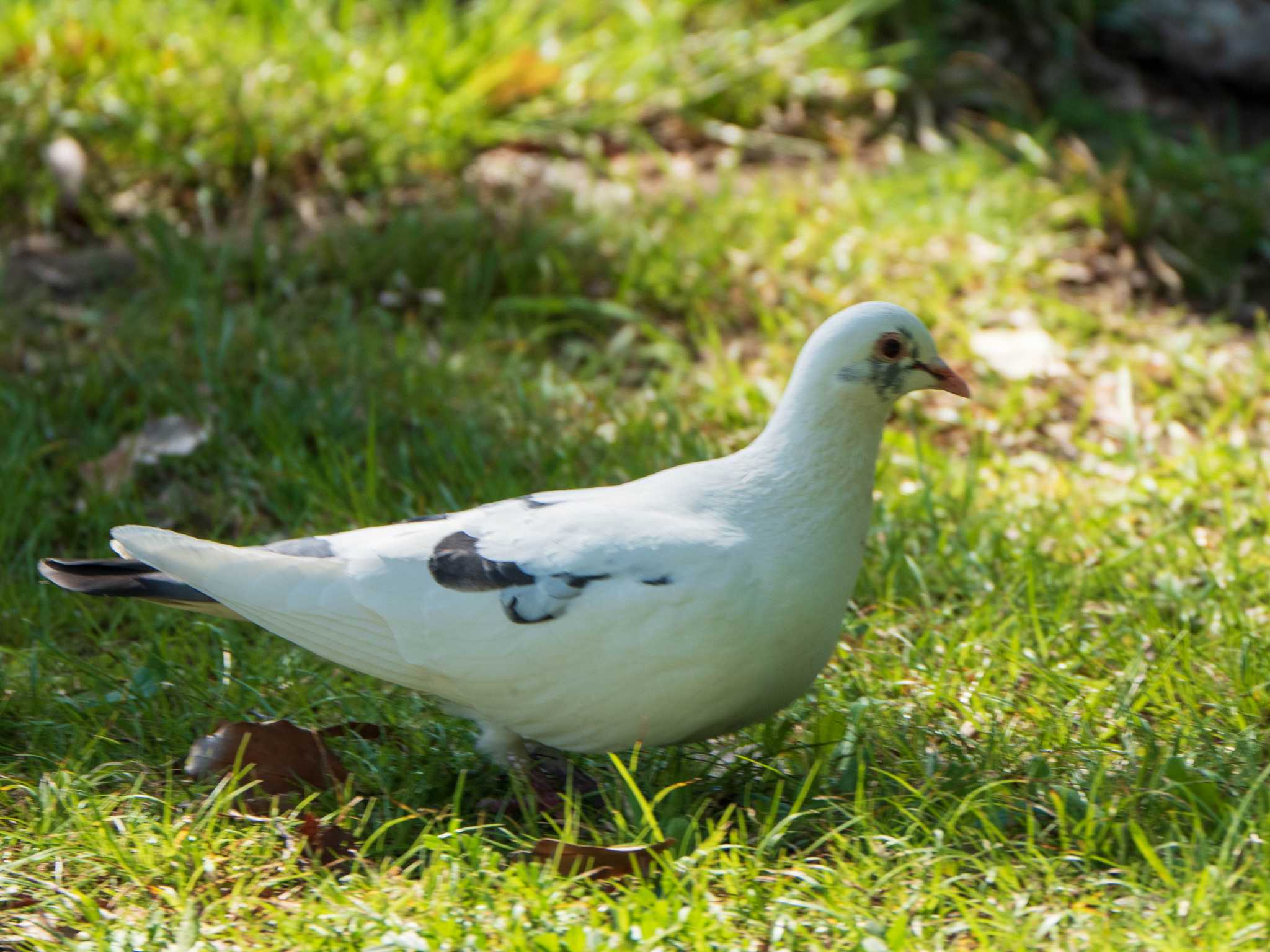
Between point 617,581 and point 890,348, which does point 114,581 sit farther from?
point 890,348

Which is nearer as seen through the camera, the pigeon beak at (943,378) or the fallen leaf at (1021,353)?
the pigeon beak at (943,378)

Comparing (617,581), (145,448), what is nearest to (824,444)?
(617,581)

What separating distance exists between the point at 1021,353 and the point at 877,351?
75.9 inches

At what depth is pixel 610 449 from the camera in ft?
11.5

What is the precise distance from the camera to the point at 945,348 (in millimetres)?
4102

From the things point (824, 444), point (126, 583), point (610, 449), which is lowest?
point (610, 449)

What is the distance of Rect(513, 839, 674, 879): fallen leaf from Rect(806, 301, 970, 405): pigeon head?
817mm

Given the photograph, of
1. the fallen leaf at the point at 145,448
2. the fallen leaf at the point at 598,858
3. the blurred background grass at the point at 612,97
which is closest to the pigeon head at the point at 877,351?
the fallen leaf at the point at 598,858

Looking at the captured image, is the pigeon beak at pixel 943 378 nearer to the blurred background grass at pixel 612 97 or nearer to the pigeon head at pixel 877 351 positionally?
the pigeon head at pixel 877 351

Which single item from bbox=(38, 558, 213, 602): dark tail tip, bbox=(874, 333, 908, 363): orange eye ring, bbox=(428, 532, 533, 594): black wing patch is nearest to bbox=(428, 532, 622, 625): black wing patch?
bbox=(428, 532, 533, 594): black wing patch

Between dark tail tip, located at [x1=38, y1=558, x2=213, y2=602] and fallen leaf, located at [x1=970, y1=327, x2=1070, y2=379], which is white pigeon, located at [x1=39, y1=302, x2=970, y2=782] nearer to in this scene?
dark tail tip, located at [x1=38, y1=558, x2=213, y2=602]

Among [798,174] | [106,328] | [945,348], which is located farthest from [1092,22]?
[106,328]

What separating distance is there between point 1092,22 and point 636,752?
15.6 ft

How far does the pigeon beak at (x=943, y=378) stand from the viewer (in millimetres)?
2370
